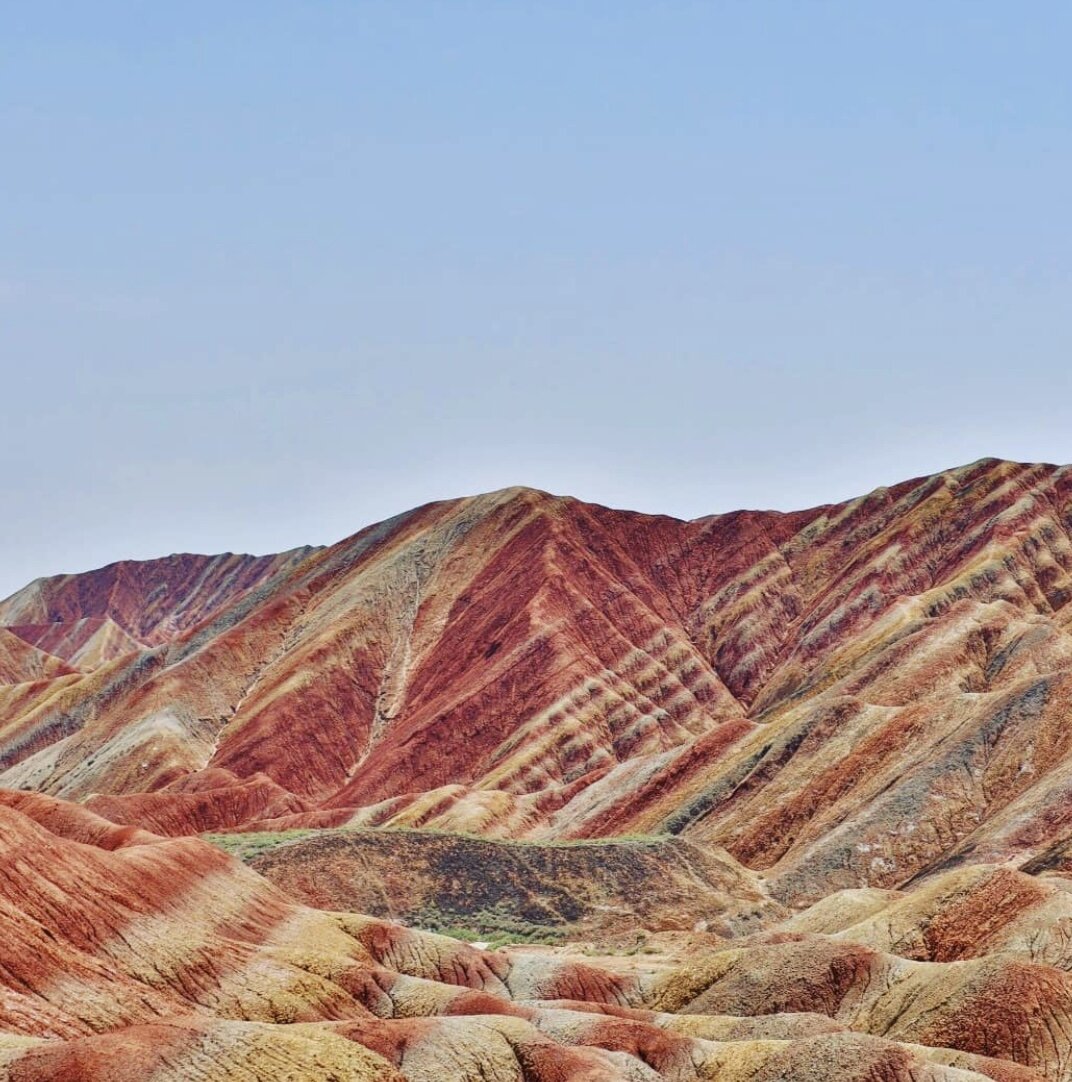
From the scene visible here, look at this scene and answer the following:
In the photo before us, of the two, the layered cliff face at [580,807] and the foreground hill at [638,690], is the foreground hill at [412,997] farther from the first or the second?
the foreground hill at [638,690]

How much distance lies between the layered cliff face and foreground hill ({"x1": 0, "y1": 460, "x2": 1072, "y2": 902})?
40 cm

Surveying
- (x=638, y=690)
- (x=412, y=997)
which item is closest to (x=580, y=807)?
(x=638, y=690)

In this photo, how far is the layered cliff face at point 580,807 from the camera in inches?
1614

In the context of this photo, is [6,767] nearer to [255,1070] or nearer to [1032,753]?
[1032,753]

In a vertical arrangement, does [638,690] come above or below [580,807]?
above

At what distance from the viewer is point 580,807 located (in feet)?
373

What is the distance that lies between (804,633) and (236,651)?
60.6m

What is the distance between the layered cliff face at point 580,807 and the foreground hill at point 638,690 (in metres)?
0.40

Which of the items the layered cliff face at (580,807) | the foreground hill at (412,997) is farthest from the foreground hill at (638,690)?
the foreground hill at (412,997)

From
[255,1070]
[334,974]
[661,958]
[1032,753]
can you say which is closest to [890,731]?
[1032,753]

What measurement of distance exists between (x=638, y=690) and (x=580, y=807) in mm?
31765

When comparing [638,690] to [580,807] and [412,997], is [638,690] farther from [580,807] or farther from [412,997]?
[412,997]

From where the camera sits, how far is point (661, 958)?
63219 mm

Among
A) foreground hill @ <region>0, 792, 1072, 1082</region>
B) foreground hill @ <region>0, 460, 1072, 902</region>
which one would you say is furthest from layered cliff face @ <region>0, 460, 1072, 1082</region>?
foreground hill @ <region>0, 460, 1072, 902</region>
